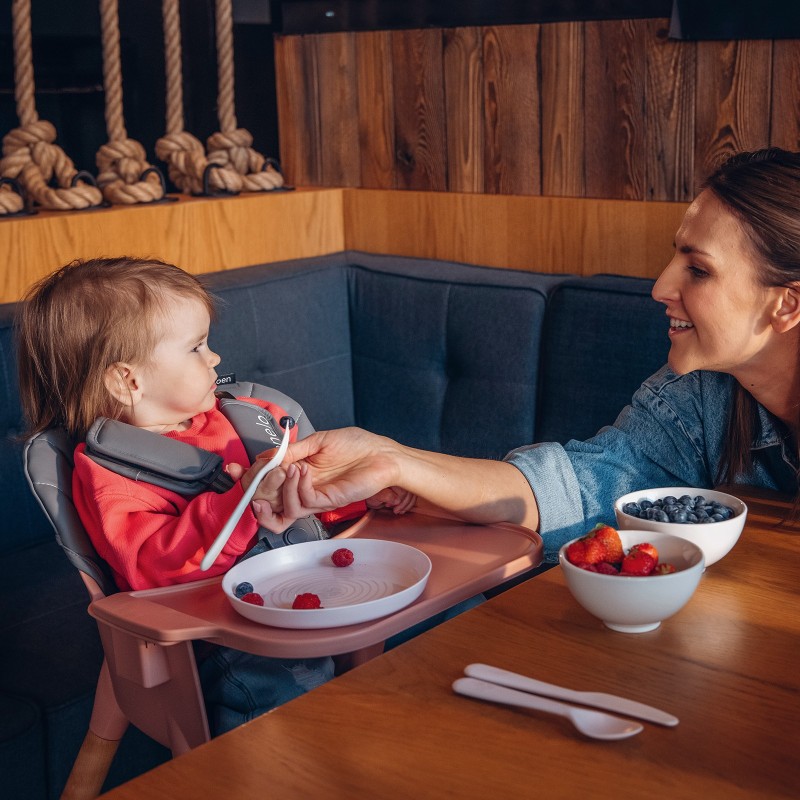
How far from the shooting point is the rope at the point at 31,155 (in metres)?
2.40

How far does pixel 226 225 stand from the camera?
2.66m

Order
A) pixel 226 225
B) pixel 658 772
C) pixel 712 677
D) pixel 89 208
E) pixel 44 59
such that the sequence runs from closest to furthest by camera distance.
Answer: pixel 658 772 → pixel 712 677 → pixel 89 208 → pixel 226 225 → pixel 44 59

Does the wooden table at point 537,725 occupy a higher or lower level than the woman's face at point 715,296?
lower

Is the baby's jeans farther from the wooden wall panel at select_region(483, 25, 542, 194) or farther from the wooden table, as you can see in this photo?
the wooden wall panel at select_region(483, 25, 542, 194)

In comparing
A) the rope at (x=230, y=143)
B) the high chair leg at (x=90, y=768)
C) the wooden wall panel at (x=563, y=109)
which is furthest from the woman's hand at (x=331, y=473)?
the rope at (x=230, y=143)

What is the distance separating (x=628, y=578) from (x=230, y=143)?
6.71ft

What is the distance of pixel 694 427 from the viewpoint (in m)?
1.63

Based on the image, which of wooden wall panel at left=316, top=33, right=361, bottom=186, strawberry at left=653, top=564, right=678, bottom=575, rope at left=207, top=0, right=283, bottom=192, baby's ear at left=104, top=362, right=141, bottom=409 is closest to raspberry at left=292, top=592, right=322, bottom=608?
strawberry at left=653, top=564, right=678, bottom=575

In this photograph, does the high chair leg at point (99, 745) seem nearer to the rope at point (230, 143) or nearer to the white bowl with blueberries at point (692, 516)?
the white bowl with blueberries at point (692, 516)

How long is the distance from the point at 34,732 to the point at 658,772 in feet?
3.94

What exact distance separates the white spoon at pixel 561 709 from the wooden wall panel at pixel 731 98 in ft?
5.07

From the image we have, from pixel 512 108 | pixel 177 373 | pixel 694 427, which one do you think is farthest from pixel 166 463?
pixel 512 108

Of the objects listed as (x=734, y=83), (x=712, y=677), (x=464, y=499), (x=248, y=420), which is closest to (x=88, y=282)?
(x=248, y=420)

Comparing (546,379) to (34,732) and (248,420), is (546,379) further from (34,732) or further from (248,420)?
(34,732)
